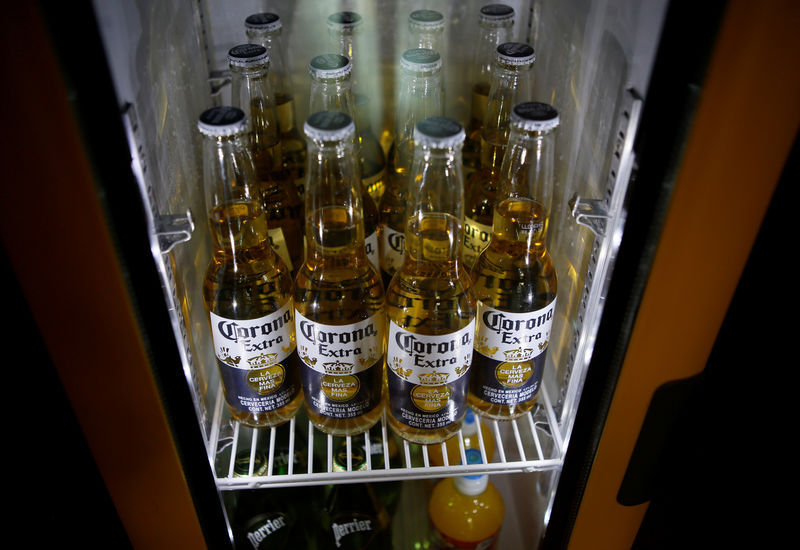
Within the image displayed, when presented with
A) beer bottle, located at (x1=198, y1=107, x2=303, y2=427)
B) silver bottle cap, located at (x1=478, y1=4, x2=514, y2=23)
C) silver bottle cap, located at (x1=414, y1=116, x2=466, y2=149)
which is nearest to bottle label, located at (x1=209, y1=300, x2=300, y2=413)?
beer bottle, located at (x1=198, y1=107, x2=303, y2=427)

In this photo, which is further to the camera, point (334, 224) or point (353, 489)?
point (353, 489)

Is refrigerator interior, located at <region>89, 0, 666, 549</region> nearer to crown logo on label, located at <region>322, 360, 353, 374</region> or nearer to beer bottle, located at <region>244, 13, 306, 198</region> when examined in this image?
beer bottle, located at <region>244, 13, 306, 198</region>

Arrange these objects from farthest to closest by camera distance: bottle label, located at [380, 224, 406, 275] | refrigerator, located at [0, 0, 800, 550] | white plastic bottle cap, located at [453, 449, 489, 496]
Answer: white plastic bottle cap, located at [453, 449, 489, 496] → bottle label, located at [380, 224, 406, 275] → refrigerator, located at [0, 0, 800, 550]

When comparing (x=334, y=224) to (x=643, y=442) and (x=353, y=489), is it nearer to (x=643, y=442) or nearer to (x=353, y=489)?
(x=643, y=442)

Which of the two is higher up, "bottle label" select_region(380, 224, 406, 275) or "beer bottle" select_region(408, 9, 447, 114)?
"beer bottle" select_region(408, 9, 447, 114)

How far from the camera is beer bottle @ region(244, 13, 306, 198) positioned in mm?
989

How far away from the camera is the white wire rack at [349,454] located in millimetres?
956

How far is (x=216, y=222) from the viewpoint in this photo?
0.86 m

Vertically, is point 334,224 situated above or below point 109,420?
above

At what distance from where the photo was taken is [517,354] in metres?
0.93

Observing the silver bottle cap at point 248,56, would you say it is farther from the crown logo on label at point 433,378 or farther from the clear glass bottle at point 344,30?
the crown logo on label at point 433,378

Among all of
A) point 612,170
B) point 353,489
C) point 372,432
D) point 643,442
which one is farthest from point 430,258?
point 353,489

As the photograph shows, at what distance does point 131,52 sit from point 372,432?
80cm

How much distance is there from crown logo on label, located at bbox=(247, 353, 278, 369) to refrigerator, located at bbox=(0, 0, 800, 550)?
0.08 metres
